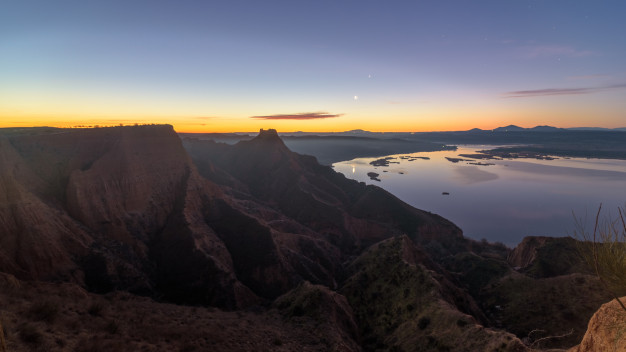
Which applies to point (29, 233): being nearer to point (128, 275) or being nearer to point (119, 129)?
point (128, 275)

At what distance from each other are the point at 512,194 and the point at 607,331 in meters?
140

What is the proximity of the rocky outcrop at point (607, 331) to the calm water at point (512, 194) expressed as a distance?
256 ft

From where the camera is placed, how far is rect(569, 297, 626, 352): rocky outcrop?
9.42 m

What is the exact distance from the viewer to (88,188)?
39906mm

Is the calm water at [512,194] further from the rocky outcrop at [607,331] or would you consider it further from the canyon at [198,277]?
the rocky outcrop at [607,331]

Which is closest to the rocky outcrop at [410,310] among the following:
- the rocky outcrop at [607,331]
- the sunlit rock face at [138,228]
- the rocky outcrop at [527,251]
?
the rocky outcrop at [607,331]

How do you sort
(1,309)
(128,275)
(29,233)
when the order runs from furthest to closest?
(128,275) < (29,233) < (1,309)

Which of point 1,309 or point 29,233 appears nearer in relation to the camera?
point 1,309

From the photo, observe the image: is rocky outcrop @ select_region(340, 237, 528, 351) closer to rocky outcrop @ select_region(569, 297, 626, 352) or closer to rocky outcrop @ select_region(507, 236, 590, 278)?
rocky outcrop @ select_region(569, 297, 626, 352)

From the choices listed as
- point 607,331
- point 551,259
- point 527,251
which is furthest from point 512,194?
point 607,331

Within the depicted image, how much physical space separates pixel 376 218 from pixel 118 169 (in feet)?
190

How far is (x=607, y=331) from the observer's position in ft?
33.0

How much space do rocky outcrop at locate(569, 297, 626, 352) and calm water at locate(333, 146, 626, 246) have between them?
7814cm

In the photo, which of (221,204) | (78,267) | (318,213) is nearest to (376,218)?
(318,213)
